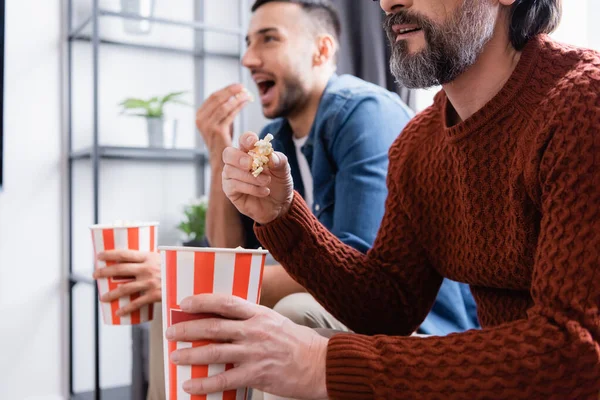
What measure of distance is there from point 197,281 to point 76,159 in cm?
184

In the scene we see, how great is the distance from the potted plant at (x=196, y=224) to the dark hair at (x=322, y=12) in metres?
0.74

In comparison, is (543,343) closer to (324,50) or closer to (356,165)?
(356,165)

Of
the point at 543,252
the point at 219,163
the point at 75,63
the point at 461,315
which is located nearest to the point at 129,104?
the point at 75,63

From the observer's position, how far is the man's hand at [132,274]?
3.70 feet

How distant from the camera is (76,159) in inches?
90.9

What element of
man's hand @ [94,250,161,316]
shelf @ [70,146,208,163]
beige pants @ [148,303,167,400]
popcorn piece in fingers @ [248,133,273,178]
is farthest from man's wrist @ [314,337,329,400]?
shelf @ [70,146,208,163]

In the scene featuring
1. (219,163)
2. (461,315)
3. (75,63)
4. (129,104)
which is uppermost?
(75,63)

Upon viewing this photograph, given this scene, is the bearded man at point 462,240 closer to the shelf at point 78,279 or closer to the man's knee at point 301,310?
the man's knee at point 301,310

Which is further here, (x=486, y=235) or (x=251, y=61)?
(x=251, y=61)

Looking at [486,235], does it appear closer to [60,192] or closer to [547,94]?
[547,94]

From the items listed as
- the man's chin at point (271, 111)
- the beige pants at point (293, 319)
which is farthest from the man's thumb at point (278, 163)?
the man's chin at point (271, 111)

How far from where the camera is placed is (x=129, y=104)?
2.22 meters

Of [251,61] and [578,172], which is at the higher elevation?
[251,61]

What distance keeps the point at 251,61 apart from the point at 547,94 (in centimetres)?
112
